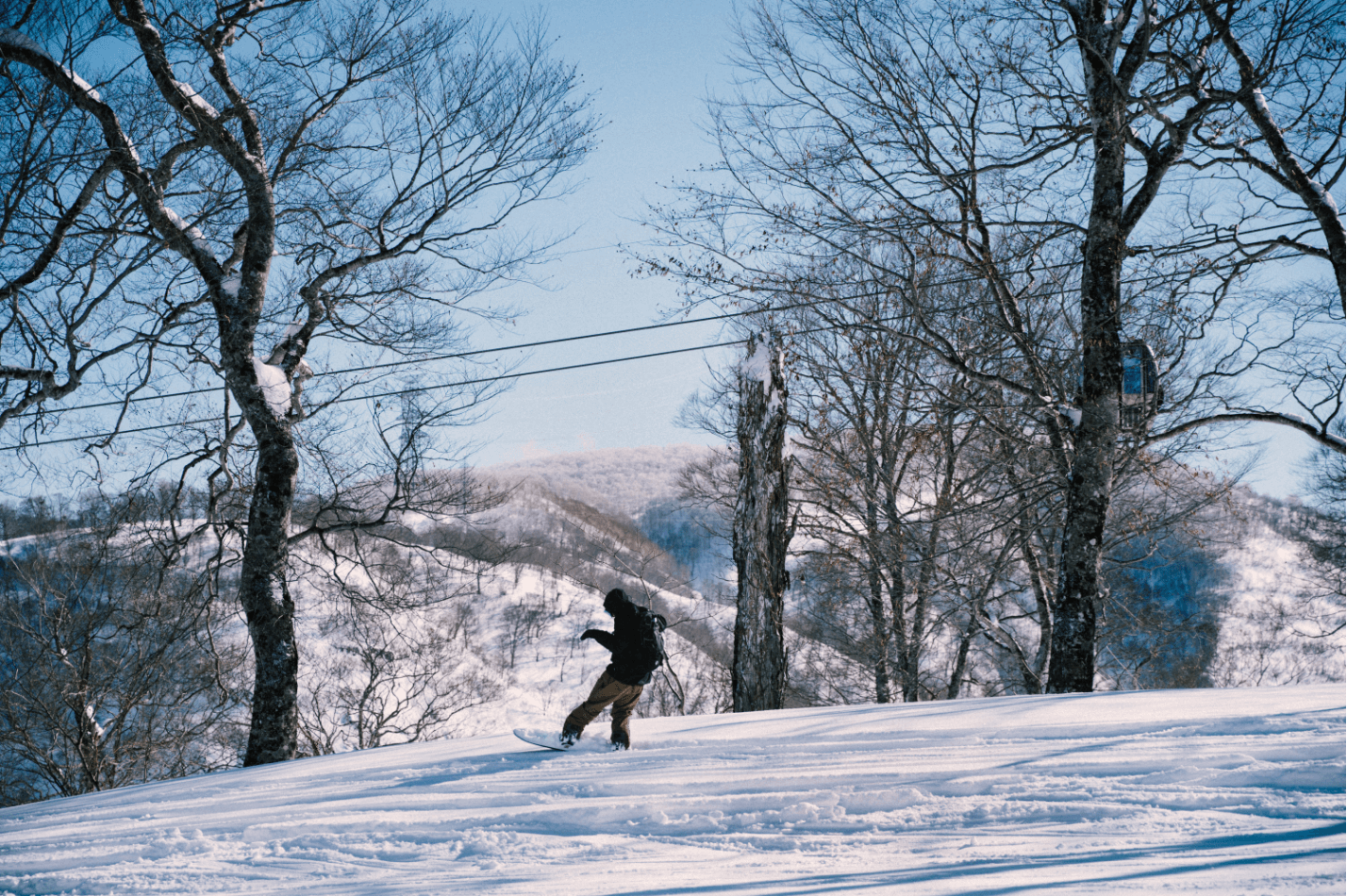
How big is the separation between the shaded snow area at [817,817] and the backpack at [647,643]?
1.94 feet

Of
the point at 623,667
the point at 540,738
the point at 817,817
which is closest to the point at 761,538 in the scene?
the point at 623,667

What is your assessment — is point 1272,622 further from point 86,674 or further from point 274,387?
point 86,674

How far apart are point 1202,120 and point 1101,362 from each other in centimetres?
229

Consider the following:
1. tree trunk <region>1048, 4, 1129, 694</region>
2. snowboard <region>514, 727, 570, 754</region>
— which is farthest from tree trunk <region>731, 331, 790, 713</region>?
snowboard <region>514, 727, 570, 754</region>

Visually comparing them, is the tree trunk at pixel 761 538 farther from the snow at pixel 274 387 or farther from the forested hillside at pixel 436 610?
the snow at pixel 274 387

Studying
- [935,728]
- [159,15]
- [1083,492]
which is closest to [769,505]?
[1083,492]

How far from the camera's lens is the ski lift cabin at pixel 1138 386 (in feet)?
25.3

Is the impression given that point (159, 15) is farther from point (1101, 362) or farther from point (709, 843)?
point (1101, 362)

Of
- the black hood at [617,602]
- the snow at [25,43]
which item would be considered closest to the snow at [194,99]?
the snow at [25,43]

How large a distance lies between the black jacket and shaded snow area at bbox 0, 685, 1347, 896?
0.53 metres

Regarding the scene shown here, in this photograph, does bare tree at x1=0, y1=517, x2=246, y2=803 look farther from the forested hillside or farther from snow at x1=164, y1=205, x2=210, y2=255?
snow at x1=164, y1=205, x2=210, y2=255

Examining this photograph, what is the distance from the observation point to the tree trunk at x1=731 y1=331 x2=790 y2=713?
28.3ft

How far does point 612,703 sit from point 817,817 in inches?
90.4

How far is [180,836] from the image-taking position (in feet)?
13.2
